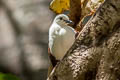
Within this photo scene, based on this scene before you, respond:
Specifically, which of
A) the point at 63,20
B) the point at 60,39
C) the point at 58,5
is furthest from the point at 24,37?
the point at 60,39

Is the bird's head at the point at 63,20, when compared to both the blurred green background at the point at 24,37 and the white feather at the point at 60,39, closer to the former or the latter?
the white feather at the point at 60,39

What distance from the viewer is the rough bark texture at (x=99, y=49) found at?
2.85m

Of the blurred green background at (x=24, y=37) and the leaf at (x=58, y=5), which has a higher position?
the leaf at (x=58, y=5)

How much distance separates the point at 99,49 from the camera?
2.90m

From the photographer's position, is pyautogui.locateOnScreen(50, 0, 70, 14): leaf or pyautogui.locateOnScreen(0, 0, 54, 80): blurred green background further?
pyautogui.locateOnScreen(0, 0, 54, 80): blurred green background

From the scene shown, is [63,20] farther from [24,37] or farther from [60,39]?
[24,37]

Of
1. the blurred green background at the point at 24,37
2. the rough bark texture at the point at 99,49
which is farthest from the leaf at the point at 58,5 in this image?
the blurred green background at the point at 24,37

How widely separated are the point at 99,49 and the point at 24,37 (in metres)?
4.05

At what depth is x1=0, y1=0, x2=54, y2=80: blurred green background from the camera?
6.57 metres

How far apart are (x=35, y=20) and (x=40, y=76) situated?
103cm

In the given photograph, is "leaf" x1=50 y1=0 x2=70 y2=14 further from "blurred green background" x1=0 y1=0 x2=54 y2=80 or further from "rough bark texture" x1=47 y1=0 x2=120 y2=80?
"blurred green background" x1=0 y1=0 x2=54 y2=80

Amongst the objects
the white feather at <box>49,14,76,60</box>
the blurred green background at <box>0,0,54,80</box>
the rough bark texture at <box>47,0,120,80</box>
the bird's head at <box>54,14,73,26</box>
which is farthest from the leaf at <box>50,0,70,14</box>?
the blurred green background at <box>0,0,54,80</box>

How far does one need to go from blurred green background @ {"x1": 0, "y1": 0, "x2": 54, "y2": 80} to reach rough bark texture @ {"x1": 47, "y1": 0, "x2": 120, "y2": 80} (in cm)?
336

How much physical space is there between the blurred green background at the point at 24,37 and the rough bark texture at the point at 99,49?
3361 millimetres
